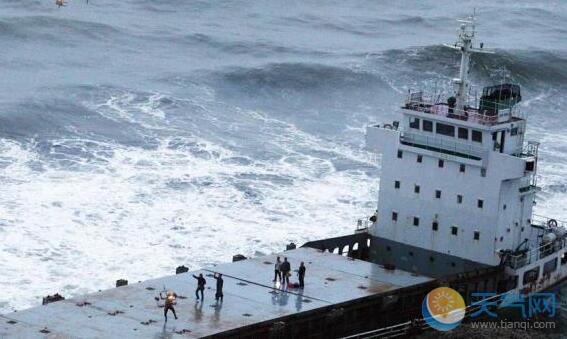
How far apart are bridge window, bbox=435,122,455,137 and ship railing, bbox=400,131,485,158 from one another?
0.21 metres

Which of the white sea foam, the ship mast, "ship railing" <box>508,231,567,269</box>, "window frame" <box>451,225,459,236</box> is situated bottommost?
the white sea foam

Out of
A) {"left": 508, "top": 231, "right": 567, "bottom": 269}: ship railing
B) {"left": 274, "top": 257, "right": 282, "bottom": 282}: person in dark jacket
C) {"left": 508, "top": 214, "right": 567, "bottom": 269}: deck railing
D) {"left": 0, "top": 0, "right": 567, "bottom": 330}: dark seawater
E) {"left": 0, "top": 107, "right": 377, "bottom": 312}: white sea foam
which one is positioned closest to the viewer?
{"left": 274, "top": 257, "right": 282, "bottom": 282}: person in dark jacket

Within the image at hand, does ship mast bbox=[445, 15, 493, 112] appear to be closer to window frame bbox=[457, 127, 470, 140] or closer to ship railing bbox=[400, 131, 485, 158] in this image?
window frame bbox=[457, 127, 470, 140]

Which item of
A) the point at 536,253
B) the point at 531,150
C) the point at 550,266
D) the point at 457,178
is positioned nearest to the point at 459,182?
the point at 457,178

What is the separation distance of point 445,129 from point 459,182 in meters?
1.91

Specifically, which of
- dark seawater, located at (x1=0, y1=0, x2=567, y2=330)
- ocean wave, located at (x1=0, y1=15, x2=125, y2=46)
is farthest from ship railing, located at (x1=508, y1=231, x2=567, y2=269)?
ocean wave, located at (x1=0, y1=15, x2=125, y2=46)

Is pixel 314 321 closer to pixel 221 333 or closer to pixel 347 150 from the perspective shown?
pixel 221 333

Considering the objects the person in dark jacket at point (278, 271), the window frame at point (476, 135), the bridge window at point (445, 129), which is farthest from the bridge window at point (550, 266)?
the person in dark jacket at point (278, 271)

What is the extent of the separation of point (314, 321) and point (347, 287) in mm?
3079

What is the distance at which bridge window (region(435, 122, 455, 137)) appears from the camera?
49125mm

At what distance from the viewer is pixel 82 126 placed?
73.2m

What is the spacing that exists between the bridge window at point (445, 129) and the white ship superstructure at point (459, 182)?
1.4 inches

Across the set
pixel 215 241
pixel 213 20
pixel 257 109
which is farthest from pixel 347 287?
pixel 213 20

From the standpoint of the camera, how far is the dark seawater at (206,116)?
2235 inches
